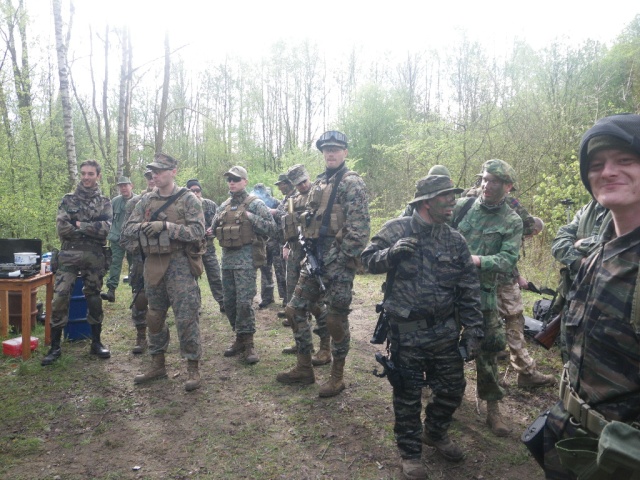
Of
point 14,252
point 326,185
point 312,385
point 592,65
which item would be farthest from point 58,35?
point 592,65

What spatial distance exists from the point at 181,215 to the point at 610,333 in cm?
402

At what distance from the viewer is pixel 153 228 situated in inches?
169

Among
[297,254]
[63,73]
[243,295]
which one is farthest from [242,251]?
[63,73]

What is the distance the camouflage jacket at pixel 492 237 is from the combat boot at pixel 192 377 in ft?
9.88

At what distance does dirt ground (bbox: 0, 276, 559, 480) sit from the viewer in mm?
3107

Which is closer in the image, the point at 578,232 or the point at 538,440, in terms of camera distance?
the point at 538,440

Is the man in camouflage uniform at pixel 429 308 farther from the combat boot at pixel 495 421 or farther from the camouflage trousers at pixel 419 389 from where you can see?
the combat boot at pixel 495 421

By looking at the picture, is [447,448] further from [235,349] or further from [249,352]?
[235,349]

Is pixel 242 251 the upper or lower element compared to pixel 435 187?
lower

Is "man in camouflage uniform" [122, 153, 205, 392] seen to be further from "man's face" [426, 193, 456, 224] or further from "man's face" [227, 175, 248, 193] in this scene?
"man's face" [426, 193, 456, 224]

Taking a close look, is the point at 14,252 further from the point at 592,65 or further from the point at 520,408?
the point at 592,65

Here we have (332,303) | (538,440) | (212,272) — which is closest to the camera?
(538,440)

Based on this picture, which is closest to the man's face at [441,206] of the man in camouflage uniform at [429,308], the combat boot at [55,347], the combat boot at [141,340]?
the man in camouflage uniform at [429,308]

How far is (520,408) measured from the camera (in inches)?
159
